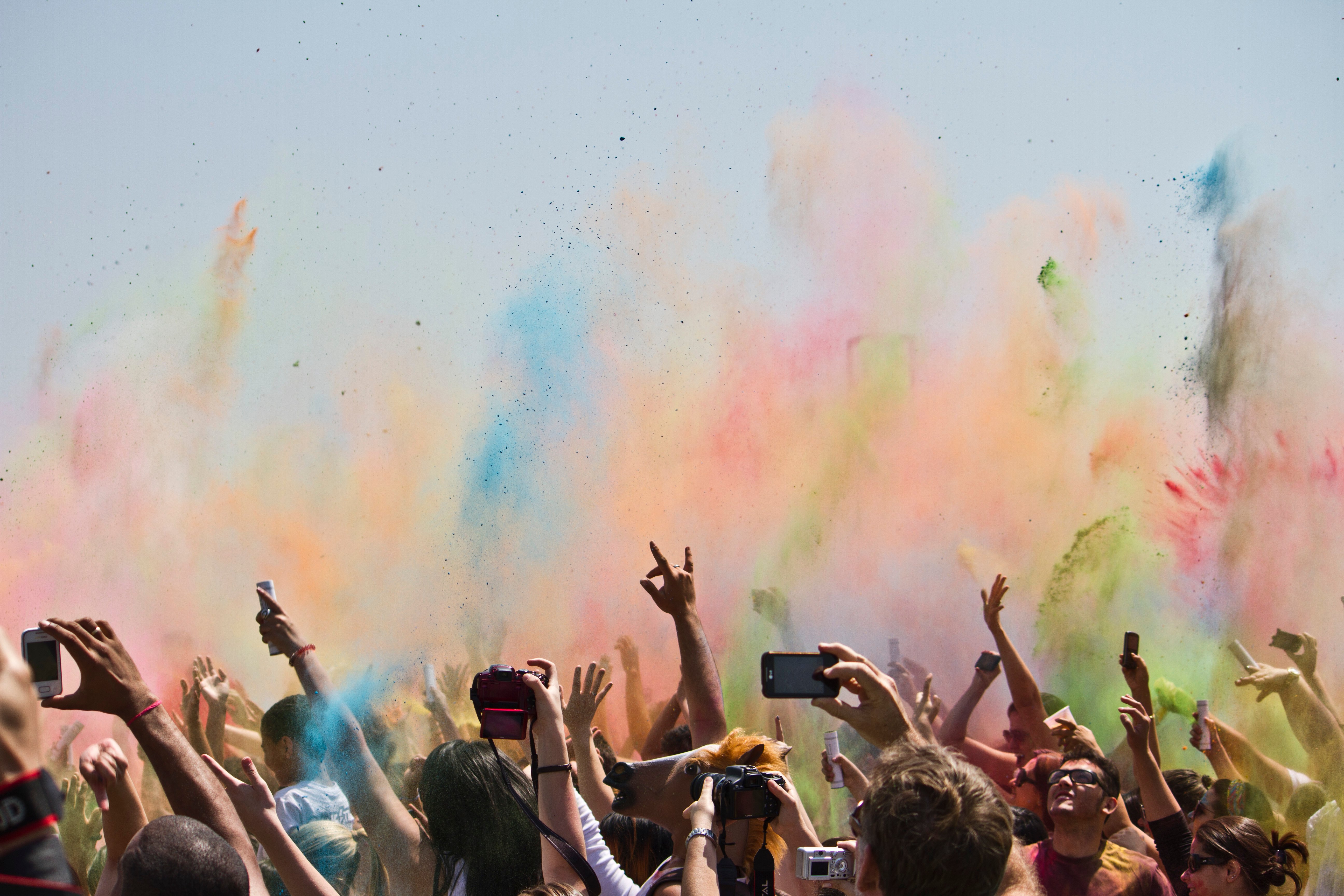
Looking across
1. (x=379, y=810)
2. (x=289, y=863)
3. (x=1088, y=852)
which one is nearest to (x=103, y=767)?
(x=289, y=863)

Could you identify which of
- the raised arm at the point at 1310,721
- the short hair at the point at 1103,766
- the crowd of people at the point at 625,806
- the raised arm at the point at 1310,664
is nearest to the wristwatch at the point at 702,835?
the crowd of people at the point at 625,806

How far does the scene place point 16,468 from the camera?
19.9 ft

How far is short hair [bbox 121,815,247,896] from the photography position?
1890 mm

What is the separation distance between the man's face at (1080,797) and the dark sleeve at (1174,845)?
1.22ft

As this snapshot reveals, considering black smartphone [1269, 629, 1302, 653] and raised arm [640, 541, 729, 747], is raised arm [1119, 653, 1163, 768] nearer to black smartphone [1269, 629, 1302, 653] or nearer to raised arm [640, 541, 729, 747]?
raised arm [640, 541, 729, 747]

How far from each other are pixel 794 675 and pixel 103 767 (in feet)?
5.58

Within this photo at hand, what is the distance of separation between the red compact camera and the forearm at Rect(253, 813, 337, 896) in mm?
472

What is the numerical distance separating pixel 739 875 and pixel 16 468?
5.62 m

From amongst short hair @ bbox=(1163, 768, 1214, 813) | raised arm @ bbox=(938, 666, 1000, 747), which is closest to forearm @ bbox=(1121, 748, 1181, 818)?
short hair @ bbox=(1163, 768, 1214, 813)

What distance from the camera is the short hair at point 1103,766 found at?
3154mm

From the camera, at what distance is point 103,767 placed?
2.30 metres

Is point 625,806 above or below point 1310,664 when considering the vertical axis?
above

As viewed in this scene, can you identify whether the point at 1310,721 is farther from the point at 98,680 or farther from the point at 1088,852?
the point at 98,680

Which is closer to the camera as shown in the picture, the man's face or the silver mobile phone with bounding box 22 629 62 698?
the silver mobile phone with bounding box 22 629 62 698
